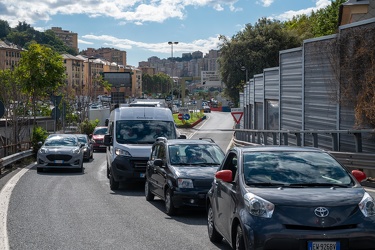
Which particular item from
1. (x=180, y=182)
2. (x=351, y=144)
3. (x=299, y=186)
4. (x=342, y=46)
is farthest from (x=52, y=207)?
(x=342, y=46)

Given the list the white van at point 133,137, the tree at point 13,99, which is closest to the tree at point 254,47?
the tree at point 13,99

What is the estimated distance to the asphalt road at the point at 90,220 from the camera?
32.7 feet

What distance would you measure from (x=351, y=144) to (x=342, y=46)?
135 inches

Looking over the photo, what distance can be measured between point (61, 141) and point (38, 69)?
851 centimetres

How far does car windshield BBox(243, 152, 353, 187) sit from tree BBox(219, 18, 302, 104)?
61.7 metres

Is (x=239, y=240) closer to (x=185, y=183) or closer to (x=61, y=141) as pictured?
(x=185, y=183)

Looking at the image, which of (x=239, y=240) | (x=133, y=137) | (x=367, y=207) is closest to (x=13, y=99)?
(x=133, y=137)

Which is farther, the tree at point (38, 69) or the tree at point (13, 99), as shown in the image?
the tree at point (13, 99)

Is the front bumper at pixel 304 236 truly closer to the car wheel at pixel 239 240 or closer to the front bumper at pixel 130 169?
the car wheel at pixel 239 240

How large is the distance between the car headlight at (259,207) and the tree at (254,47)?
63.0 metres

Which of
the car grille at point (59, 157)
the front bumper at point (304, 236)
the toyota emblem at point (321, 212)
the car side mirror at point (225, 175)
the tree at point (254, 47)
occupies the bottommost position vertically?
the car grille at point (59, 157)

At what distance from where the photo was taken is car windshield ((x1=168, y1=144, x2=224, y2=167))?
14.2 meters

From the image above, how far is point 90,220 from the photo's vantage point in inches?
484

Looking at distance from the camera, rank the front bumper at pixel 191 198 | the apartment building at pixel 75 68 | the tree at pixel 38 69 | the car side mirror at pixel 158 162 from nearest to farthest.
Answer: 1. the front bumper at pixel 191 198
2. the car side mirror at pixel 158 162
3. the tree at pixel 38 69
4. the apartment building at pixel 75 68
